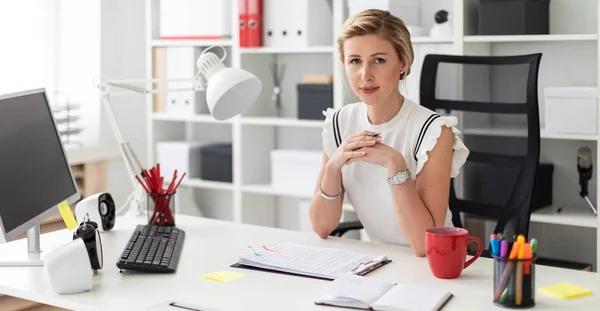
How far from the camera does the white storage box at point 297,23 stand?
12.5 feet

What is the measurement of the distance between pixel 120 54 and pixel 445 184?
2475 mm

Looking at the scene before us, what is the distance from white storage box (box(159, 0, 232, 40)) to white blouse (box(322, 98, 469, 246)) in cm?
176

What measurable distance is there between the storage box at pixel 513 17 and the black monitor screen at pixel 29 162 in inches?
72.0

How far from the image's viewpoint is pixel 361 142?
7.30 ft

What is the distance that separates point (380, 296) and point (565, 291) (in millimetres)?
400

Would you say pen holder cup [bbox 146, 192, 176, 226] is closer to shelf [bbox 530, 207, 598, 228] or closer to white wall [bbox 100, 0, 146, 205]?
shelf [bbox 530, 207, 598, 228]

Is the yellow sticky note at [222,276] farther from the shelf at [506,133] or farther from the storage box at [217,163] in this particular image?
the storage box at [217,163]

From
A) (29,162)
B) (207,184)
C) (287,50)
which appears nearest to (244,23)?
(287,50)

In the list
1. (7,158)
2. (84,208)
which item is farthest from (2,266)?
(84,208)

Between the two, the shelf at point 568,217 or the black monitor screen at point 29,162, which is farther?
the shelf at point 568,217

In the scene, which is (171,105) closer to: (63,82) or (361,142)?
(63,82)

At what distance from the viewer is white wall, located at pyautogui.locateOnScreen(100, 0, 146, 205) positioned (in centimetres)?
415

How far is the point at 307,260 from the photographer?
206 centimetres

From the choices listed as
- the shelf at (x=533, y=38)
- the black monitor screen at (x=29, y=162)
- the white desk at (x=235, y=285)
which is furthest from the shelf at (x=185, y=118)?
the white desk at (x=235, y=285)
